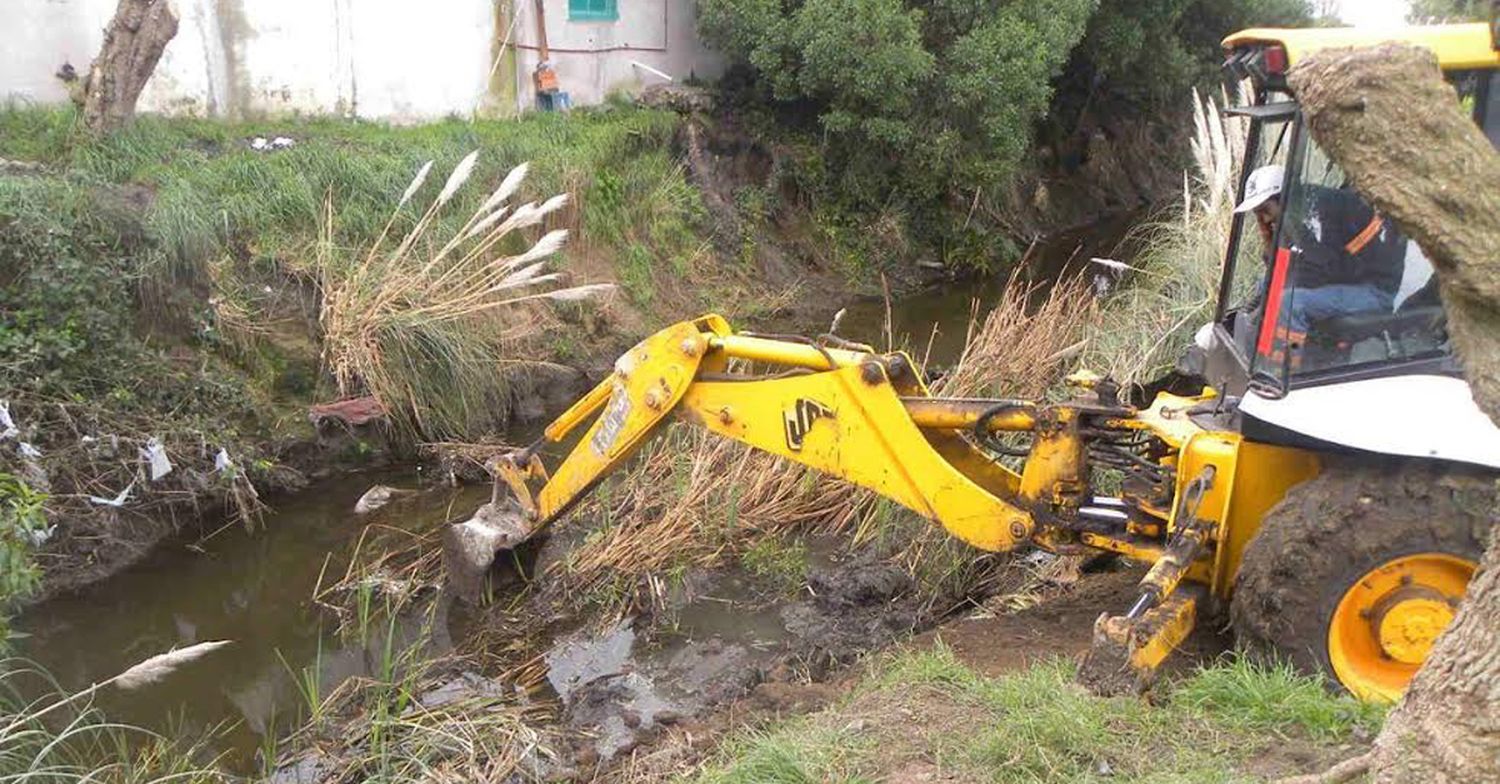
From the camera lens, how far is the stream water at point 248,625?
5.98 m

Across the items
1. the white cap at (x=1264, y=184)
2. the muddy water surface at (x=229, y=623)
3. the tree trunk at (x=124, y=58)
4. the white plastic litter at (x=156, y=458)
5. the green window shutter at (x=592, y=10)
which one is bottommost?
the muddy water surface at (x=229, y=623)

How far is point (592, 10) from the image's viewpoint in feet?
50.3

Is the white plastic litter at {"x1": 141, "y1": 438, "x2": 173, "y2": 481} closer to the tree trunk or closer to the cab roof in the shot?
the tree trunk

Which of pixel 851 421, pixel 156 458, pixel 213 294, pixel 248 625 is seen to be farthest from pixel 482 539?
pixel 213 294

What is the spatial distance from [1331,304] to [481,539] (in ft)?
13.1

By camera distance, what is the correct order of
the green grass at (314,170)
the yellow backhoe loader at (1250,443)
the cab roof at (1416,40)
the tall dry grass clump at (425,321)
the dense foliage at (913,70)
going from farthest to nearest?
the dense foliage at (913,70) < the green grass at (314,170) < the tall dry grass clump at (425,321) < the yellow backhoe loader at (1250,443) < the cab roof at (1416,40)

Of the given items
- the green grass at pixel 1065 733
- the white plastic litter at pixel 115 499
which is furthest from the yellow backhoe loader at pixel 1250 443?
the white plastic litter at pixel 115 499

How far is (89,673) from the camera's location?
6.35 meters

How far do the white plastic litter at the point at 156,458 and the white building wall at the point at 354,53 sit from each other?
505 centimetres

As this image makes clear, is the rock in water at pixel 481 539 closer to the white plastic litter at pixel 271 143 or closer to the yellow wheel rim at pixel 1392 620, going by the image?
the yellow wheel rim at pixel 1392 620

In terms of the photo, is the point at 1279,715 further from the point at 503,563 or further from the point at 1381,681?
the point at 503,563

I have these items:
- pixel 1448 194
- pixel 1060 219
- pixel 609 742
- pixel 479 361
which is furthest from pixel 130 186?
pixel 1060 219

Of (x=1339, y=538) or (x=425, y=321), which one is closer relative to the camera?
(x=1339, y=538)

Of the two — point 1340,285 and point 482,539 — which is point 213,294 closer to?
point 482,539
